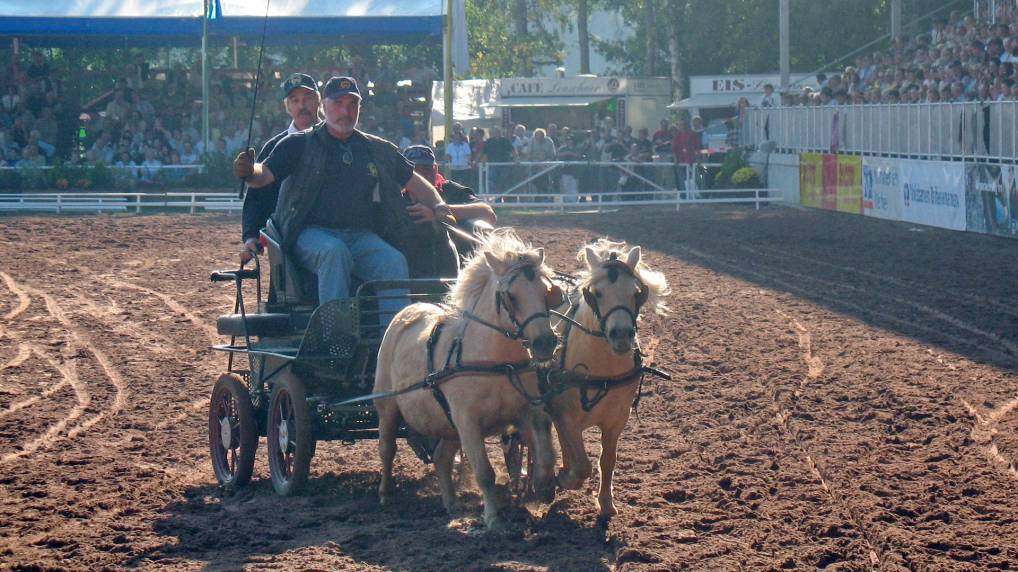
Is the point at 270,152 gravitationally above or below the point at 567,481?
above

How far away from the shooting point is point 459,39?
86.6 feet

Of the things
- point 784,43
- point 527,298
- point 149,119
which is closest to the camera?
point 527,298

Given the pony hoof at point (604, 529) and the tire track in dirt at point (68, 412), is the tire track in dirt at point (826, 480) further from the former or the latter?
the tire track in dirt at point (68, 412)

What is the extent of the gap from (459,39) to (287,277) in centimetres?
1977

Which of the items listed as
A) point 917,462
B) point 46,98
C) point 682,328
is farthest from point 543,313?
point 46,98

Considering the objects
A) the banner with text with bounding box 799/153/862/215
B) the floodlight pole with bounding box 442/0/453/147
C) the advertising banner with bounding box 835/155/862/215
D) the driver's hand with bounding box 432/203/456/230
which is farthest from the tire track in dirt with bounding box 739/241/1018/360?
the floodlight pole with bounding box 442/0/453/147

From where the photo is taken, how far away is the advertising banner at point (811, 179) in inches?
952

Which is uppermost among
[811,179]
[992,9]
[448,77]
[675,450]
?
[992,9]

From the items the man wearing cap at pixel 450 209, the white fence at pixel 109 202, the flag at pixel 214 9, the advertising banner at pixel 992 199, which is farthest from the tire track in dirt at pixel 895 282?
the flag at pixel 214 9

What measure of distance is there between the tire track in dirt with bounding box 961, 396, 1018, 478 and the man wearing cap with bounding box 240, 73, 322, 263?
4129 millimetres

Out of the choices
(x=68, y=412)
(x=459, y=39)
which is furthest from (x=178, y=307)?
(x=459, y=39)

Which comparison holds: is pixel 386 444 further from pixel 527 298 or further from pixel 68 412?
pixel 68 412

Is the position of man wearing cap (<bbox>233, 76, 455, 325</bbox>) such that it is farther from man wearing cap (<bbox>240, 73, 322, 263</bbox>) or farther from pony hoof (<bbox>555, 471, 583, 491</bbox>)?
pony hoof (<bbox>555, 471, 583, 491</bbox>)

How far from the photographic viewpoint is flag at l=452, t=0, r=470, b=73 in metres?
25.7
